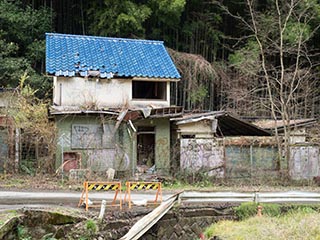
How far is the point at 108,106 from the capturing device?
20359 mm

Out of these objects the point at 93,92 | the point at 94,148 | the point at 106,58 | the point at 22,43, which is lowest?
the point at 94,148

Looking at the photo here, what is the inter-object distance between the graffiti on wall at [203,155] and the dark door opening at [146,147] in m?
1.88

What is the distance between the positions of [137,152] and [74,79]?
4.44 m

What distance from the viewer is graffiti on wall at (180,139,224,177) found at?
19000mm

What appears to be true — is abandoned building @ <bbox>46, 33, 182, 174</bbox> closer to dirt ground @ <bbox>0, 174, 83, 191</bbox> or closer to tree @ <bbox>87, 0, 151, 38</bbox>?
dirt ground @ <bbox>0, 174, 83, 191</bbox>

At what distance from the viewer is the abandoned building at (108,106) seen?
18.6 metres

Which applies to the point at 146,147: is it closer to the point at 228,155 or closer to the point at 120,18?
the point at 228,155

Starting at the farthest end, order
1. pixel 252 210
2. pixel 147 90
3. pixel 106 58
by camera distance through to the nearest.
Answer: pixel 147 90 → pixel 106 58 → pixel 252 210

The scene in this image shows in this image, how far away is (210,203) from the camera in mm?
13281

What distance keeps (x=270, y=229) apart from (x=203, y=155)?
9460 mm

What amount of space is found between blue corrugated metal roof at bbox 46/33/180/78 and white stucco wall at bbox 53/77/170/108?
1.21 feet

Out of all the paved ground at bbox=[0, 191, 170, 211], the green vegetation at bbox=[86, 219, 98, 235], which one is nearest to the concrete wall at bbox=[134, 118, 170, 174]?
the paved ground at bbox=[0, 191, 170, 211]

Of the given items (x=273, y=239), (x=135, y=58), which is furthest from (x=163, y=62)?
(x=273, y=239)

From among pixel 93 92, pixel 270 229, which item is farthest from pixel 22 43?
pixel 270 229
